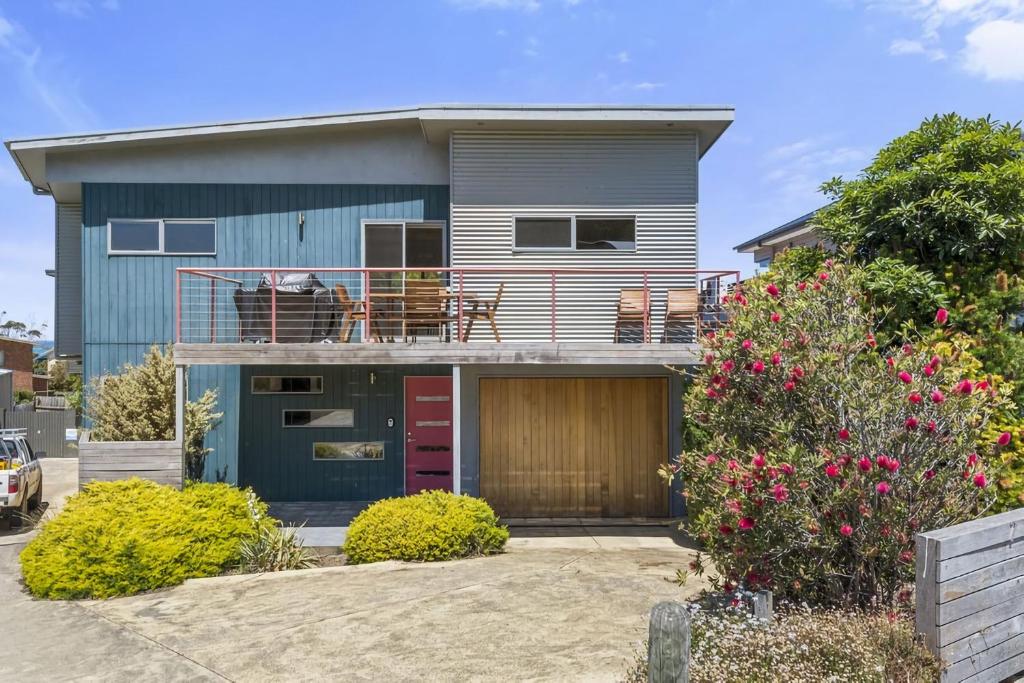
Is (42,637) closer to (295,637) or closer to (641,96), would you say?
(295,637)

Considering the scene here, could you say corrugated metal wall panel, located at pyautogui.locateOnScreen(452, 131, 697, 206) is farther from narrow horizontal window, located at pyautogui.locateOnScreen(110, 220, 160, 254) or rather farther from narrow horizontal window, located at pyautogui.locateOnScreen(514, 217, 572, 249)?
narrow horizontal window, located at pyautogui.locateOnScreen(110, 220, 160, 254)

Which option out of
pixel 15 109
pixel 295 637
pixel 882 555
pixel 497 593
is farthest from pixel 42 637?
pixel 15 109

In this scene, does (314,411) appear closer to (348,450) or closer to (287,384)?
(287,384)

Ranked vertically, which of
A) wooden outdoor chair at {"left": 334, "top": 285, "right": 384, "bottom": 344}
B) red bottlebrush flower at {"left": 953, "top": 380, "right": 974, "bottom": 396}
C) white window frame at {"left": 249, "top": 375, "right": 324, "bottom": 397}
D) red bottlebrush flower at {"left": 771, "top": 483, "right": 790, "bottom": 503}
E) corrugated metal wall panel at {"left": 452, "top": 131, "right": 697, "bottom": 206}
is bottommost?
red bottlebrush flower at {"left": 771, "top": 483, "right": 790, "bottom": 503}

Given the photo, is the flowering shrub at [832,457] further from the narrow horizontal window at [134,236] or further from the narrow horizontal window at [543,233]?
the narrow horizontal window at [134,236]

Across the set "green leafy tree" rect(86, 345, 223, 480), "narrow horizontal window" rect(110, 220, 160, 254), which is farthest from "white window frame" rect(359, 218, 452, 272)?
"green leafy tree" rect(86, 345, 223, 480)

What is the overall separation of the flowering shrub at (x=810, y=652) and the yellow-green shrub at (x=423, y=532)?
3.97 m

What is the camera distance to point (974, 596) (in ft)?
16.5

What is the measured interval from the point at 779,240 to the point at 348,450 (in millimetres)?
15838

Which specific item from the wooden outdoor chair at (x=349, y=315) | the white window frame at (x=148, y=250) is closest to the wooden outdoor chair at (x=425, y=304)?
the wooden outdoor chair at (x=349, y=315)

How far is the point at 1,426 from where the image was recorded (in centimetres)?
2170

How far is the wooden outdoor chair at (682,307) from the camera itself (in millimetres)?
10820

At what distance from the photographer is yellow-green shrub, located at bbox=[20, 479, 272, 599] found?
25.3 feet

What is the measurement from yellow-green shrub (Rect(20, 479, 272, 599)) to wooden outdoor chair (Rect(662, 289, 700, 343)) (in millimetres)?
6351
